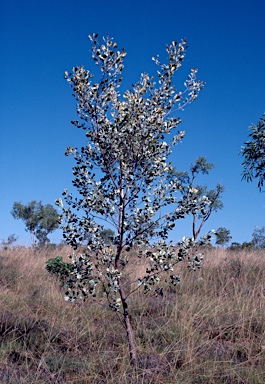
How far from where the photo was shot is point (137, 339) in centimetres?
770

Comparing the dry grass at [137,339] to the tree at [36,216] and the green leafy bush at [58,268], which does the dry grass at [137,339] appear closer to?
the green leafy bush at [58,268]

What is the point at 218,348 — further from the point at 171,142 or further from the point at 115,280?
the point at 171,142

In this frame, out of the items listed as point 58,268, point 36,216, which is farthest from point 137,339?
point 36,216

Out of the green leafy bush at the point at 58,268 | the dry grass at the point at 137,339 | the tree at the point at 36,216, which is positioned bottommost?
the dry grass at the point at 137,339

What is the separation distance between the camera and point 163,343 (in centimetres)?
745

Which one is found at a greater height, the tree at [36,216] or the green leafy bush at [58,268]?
the tree at [36,216]

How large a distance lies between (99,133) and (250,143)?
72.4ft

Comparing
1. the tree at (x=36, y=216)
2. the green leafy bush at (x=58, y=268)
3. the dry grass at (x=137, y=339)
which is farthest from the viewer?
the tree at (x=36, y=216)

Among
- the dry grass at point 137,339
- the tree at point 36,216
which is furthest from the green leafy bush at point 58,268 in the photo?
the tree at point 36,216

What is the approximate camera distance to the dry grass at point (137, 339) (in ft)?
19.9

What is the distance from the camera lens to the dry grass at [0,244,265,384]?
6.07 m

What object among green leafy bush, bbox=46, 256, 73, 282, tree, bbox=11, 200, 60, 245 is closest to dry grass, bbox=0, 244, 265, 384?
green leafy bush, bbox=46, 256, 73, 282

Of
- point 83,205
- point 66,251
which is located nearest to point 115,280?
point 83,205

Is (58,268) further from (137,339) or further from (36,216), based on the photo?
(36,216)
